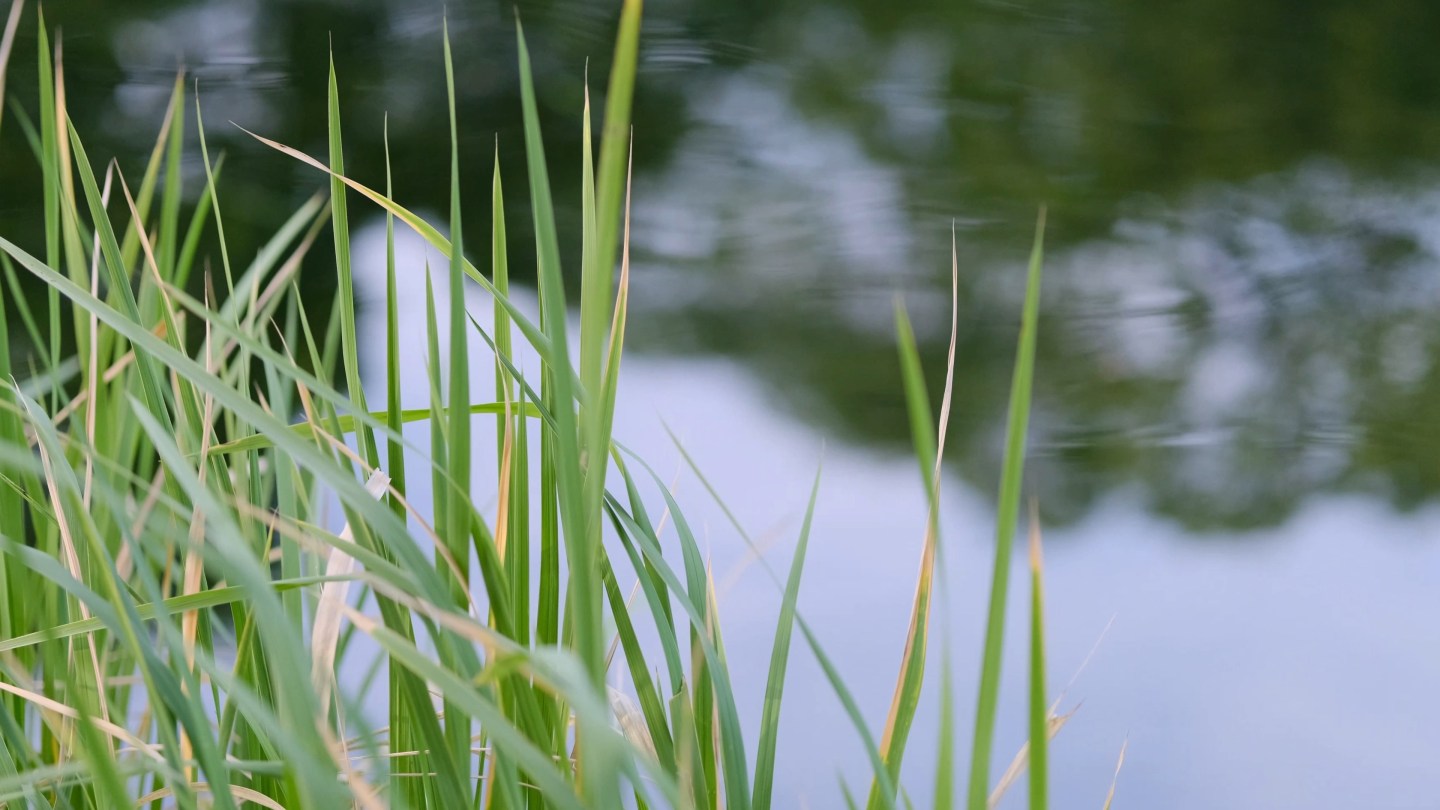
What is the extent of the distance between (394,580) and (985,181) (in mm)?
1090

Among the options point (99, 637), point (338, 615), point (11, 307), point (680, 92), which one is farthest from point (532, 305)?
point (338, 615)

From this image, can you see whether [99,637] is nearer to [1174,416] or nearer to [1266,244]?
[1174,416]

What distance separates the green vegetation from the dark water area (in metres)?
0.64

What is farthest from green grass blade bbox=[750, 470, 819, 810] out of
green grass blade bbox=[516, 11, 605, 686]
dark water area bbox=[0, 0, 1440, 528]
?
dark water area bbox=[0, 0, 1440, 528]

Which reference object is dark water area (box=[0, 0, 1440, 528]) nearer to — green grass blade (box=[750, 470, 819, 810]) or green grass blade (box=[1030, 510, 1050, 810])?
green grass blade (box=[750, 470, 819, 810])

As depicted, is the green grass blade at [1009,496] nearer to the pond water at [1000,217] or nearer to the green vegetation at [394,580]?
the green vegetation at [394,580]

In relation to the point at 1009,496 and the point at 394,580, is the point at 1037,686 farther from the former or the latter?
the point at 394,580

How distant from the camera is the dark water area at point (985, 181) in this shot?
3.52 feet

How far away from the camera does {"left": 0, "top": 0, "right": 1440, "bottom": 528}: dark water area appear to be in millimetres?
1072

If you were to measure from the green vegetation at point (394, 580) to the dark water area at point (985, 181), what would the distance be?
64cm

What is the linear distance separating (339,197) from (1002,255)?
93cm

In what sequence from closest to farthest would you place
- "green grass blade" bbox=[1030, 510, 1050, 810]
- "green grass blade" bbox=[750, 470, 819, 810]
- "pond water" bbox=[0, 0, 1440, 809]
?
"green grass blade" bbox=[1030, 510, 1050, 810] < "green grass blade" bbox=[750, 470, 819, 810] < "pond water" bbox=[0, 0, 1440, 809]

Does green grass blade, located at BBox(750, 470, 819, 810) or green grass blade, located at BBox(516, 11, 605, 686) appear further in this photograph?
green grass blade, located at BBox(750, 470, 819, 810)

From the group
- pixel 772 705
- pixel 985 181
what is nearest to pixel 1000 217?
pixel 985 181
